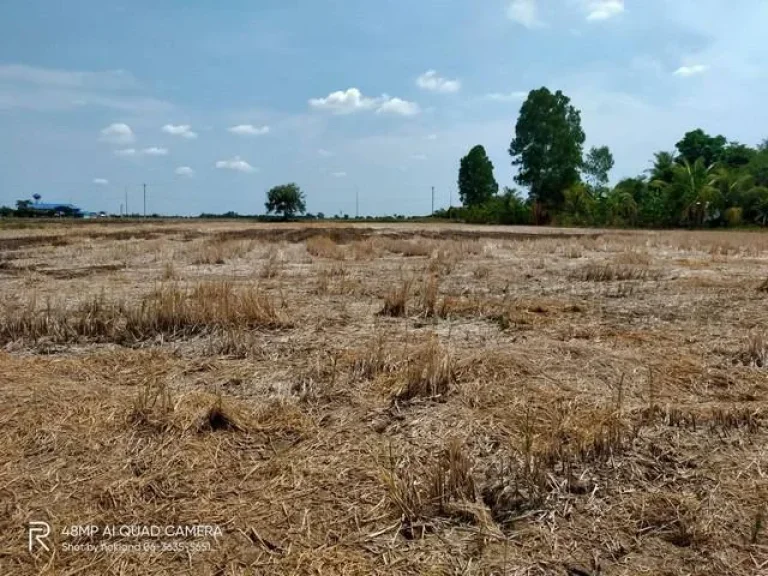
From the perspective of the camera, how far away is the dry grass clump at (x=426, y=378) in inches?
153

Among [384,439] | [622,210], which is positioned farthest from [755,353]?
[622,210]

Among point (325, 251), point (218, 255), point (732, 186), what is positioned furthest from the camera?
point (732, 186)

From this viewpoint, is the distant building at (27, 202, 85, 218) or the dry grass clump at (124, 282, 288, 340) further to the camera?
the distant building at (27, 202, 85, 218)

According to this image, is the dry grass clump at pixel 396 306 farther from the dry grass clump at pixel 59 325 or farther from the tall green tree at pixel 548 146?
the tall green tree at pixel 548 146

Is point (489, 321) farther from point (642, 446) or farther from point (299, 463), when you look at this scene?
point (299, 463)

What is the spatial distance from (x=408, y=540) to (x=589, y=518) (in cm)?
88

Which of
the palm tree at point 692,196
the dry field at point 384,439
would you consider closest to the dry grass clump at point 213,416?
the dry field at point 384,439

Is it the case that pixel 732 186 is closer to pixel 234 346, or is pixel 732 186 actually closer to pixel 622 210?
pixel 622 210

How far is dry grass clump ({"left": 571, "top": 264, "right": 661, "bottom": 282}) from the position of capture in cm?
1027

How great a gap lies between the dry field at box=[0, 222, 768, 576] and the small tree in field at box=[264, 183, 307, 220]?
7336cm

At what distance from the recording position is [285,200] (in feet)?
256

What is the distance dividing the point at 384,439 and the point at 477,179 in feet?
221

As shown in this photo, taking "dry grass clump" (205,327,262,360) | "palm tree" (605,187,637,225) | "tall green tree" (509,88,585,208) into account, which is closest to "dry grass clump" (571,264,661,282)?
"dry grass clump" (205,327,262,360)

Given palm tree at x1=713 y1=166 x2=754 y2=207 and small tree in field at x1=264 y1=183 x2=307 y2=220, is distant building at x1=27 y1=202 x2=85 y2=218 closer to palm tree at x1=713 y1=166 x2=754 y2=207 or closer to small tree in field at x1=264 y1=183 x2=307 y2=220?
small tree in field at x1=264 y1=183 x2=307 y2=220
